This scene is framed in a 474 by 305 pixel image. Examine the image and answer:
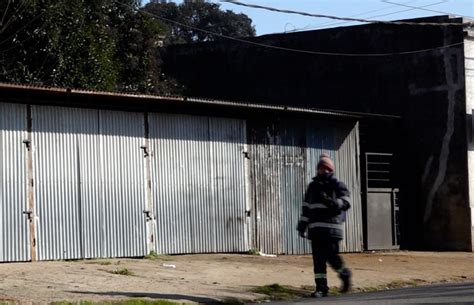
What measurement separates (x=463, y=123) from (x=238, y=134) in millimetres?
7777

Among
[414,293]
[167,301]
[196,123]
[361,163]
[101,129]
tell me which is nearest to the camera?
[167,301]

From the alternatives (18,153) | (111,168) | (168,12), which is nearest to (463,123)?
(111,168)

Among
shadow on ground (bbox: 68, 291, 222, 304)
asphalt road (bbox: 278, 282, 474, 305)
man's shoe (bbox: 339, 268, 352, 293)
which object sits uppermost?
man's shoe (bbox: 339, 268, 352, 293)

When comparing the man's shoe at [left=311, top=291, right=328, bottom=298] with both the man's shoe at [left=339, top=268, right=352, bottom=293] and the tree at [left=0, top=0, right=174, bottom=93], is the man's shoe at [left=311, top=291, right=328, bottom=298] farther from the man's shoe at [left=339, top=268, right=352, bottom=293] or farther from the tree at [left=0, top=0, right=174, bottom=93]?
the tree at [left=0, top=0, right=174, bottom=93]

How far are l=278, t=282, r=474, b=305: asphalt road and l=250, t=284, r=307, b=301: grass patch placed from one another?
525 millimetres

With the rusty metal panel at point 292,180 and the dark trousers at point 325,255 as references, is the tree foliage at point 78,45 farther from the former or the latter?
the dark trousers at point 325,255

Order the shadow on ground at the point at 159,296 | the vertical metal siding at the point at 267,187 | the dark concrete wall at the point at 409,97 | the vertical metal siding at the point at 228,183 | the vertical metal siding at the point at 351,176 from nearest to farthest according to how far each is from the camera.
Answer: the shadow on ground at the point at 159,296 < the vertical metal siding at the point at 228,183 < the vertical metal siding at the point at 267,187 < the vertical metal siding at the point at 351,176 < the dark concrete wall at the point at 409,97

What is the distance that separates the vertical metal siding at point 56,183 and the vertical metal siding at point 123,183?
69cm

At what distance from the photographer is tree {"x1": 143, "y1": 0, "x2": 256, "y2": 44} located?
56.2 metres

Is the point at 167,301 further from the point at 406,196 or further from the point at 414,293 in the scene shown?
the point at 406,196

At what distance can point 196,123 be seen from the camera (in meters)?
19.9

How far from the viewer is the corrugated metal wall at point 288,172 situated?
2125 centimetres

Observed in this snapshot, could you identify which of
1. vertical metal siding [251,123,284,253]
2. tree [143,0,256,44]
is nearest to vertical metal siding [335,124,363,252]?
vertical metal siding [251,123,284,253]

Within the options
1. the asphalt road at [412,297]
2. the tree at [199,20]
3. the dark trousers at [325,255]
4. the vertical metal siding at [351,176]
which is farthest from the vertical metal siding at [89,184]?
the tree at [199,20]
